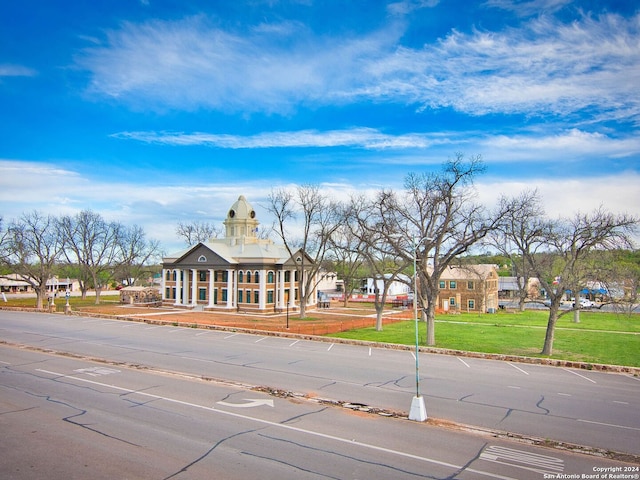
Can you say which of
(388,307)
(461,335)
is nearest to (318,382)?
(461,335)

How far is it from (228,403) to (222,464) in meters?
5.51

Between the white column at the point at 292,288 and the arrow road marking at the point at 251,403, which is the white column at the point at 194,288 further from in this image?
the arrow road marking at the point at 251,403

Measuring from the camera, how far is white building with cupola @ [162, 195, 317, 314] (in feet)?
A: 197

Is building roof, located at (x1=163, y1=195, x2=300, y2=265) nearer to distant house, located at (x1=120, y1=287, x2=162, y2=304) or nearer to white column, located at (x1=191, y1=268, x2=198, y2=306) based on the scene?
white column, located at (x1=191, y1=268, x2=198, y2=306)

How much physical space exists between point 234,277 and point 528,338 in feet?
122

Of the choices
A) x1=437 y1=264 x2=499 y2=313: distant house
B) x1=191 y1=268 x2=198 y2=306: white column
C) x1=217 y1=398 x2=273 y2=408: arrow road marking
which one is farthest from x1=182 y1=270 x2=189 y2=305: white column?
x1=217 y1=398 x2=273 y2=408: arrow road marking

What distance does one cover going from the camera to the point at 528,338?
35.9 m

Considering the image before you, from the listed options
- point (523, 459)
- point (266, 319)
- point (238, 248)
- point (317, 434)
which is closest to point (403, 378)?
point (317, 434)

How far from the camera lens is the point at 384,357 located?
26172mm

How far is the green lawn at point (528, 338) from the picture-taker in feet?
92.5

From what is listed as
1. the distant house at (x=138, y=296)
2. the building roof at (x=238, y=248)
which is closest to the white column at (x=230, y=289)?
the building roof at (x=238, y=248)

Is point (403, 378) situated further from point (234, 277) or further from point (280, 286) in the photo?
point (234, 277)

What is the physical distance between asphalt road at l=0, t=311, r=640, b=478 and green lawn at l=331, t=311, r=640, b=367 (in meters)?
4.52

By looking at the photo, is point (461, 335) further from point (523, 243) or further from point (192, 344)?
point (192, 344)
